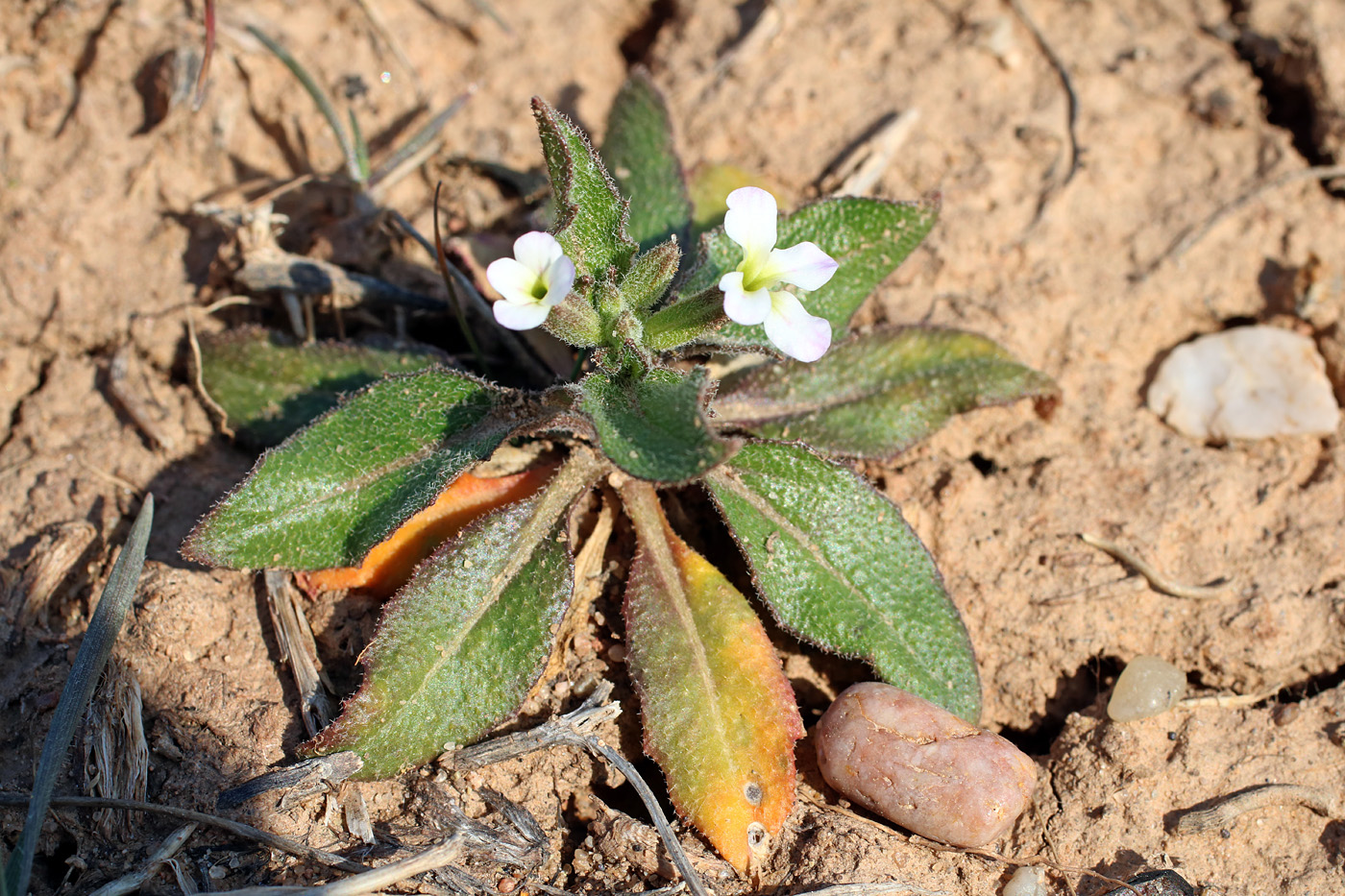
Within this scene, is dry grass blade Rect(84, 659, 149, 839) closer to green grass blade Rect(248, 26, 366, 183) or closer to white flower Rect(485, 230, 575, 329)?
white flower Rect(485, 230, 575, 329)

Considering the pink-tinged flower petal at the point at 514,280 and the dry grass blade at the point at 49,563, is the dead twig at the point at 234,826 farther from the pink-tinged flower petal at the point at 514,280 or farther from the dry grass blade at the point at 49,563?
the pink-tinged flower petal at the point at 514,280

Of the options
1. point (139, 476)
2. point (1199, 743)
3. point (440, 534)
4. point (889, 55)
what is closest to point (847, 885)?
point (1199, 743)

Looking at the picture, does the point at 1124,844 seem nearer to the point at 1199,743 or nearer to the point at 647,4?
the point at 1199,743

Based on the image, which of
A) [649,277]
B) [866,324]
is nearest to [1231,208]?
[866,324]

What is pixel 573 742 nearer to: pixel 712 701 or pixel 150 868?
pixel 712 701

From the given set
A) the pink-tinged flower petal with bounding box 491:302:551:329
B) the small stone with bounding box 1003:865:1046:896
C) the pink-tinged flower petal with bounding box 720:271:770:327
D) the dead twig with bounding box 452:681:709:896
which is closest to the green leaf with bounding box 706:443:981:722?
the small stone with bounding box 1003:865:1046:896

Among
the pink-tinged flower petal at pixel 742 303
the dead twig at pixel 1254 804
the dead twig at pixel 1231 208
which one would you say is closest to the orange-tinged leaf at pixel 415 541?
the pink-tinged flower petal at pixel 742 303

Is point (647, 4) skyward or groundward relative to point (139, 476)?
skyward
